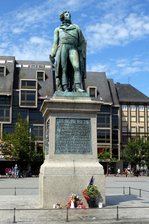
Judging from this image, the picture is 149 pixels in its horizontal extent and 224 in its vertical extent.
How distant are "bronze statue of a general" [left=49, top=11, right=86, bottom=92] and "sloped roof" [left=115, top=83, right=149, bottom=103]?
232 feet

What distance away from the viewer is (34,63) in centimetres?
8862

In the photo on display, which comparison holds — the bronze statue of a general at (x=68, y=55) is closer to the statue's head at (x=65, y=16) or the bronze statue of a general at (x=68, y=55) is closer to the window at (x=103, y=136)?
the statue's head at (x=65, y=16)

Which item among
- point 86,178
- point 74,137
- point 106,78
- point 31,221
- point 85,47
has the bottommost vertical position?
point 31,221

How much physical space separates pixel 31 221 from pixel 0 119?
219 feet

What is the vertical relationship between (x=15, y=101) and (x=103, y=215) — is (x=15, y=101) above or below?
above

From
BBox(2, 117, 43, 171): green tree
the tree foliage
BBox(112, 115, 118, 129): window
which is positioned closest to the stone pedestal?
BBox(2, 117, 43, 171): green tree

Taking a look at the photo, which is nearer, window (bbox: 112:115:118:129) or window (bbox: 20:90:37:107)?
window (bbox: 20:90:37:107)

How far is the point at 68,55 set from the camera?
17672mm

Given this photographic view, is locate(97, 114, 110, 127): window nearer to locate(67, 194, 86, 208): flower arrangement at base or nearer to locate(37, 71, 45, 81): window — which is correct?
locate(37, 71, 45, 81): window

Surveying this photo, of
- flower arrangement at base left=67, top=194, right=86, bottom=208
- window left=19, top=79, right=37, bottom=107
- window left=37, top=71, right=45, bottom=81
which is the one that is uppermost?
window left=37, top=71, right=45, bottom=81

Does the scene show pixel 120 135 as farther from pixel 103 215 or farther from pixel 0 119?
pixel 103 215

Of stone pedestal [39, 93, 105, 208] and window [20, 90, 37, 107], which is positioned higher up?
window [20, 90, 37, 107]

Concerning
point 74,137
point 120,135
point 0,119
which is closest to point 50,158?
point 74,137

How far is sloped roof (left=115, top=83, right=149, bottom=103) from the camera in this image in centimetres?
8894
